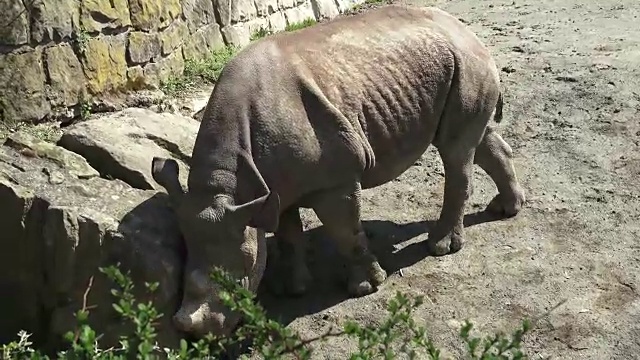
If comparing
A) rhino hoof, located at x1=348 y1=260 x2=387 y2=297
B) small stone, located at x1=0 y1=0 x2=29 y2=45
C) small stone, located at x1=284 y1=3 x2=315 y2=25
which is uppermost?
small stone, located at x1=0 y1=0 x2=29 y2=45

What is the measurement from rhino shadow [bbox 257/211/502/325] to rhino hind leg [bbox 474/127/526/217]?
126 mm

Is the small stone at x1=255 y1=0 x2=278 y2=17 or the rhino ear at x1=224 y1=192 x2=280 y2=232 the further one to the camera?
the small stone at x1=255 y1=0 x2=278 y2=17

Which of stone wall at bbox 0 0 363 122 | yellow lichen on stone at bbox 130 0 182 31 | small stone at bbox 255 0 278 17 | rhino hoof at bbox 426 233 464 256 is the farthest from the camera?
small stone at bbox 255 0 278 17

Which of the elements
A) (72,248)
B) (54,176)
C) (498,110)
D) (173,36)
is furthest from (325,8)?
(72,248)

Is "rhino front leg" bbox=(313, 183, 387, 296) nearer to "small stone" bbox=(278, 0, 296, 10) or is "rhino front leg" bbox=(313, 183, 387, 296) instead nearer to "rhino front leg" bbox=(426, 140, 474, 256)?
"rhino front leg" bbox=(426, 140, 474, 256)

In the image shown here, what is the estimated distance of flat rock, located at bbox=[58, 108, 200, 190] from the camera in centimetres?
519

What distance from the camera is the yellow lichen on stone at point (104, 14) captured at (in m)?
6.20

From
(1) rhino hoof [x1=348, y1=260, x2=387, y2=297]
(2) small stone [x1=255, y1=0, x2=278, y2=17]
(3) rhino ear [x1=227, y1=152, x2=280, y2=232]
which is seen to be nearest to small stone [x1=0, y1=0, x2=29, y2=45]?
(3) rhino ear [x1=227, y1=152, x2=280, y2=232]

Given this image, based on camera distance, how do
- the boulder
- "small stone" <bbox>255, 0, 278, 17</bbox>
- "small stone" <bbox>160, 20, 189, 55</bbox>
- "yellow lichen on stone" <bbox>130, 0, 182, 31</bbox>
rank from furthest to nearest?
"small stone" <bbox>255, 0, 278, 17</bbox>
"small stone" <bbox>160, 20, 189, 55</bbox>
"yellow lichen on stone" <bbox>130, 0, 182, 31</bbox>
the boulder

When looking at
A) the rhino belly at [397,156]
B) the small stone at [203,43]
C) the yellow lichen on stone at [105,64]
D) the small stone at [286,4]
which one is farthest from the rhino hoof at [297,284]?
the small stone at [286,4]

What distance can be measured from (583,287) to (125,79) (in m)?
3.58

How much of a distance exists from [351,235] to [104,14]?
256 cm

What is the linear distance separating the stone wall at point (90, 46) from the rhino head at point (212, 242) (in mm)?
1547

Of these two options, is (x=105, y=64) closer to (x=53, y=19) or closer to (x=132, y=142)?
(x=53, y=19)
